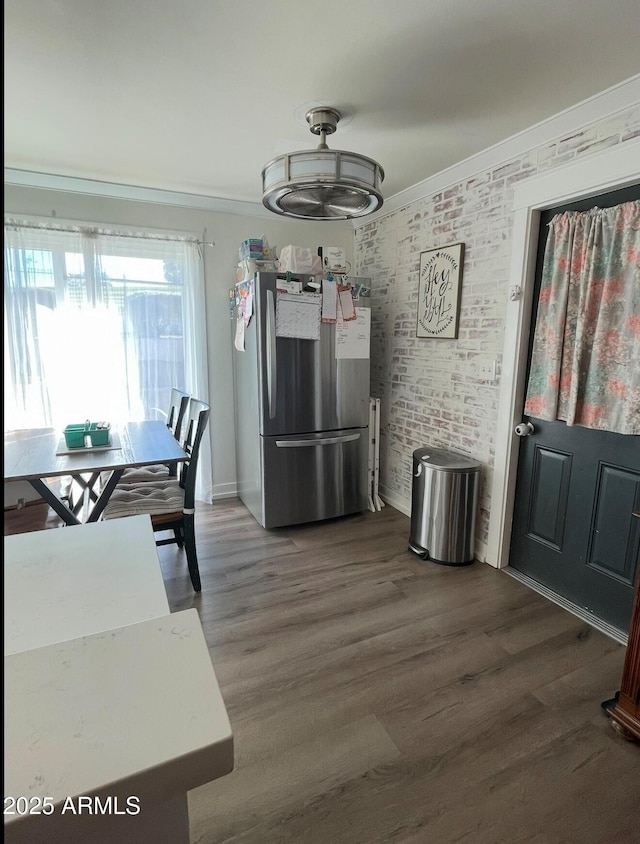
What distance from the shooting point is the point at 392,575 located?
2.65m

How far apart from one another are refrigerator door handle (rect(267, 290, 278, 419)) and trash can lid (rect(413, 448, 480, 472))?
1.00 metres

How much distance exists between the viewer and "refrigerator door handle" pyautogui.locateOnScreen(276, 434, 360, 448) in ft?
10.1

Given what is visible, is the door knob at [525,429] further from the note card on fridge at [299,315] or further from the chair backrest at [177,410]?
the chair backrest at [177,410]

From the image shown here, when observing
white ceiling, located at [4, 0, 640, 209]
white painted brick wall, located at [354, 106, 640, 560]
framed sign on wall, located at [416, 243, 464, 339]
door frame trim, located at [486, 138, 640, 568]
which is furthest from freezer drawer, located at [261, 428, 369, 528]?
white ceiling, located at [4, 0, 640, 209]

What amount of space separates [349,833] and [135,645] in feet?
3.70

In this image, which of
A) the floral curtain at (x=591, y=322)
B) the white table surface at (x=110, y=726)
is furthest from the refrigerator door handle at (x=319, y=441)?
the white table surface at (x=110, y=726)

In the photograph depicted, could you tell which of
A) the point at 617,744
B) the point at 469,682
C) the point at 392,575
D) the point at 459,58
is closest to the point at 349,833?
the point at 469,682

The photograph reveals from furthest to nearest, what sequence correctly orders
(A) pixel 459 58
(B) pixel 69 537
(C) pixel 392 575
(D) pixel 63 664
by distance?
(C) pixel 392 575, (A) pixel 459 58, (B) pixel 69 537, (D) pixel 63 664

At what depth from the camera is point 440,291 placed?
2.97m

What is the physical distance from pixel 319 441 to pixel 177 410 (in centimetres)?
100

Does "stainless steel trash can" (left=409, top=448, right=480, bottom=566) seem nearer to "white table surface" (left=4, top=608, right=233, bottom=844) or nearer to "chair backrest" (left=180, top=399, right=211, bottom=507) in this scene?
"chair backrest" (left=180, top=399, right=211, bottom=507)

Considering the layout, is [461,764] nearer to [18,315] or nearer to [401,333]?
[401,333]

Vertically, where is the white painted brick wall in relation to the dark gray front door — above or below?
above

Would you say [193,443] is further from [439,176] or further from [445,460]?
[439,176]
